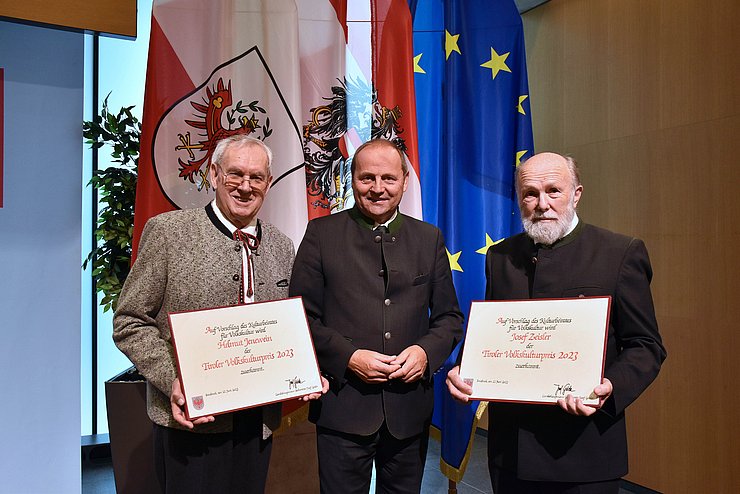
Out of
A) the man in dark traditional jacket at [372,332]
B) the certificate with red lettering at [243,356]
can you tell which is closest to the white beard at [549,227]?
the man in dark traditional jacket at [372,332]

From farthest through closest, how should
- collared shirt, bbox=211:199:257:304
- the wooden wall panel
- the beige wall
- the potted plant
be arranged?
the beige wall, the potted plant, the wooden wall panel, collared shirt, bbox=211:199:257:304

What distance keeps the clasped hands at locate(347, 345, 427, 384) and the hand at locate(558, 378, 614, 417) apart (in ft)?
1.57

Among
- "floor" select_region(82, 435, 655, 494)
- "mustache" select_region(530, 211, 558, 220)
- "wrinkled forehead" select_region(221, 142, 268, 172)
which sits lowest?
"floor" select_region(82, 435, 655, 494)

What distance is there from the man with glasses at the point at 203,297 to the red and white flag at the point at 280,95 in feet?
3.58

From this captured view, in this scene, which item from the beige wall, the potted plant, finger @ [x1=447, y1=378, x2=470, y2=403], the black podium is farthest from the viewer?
the beige wall

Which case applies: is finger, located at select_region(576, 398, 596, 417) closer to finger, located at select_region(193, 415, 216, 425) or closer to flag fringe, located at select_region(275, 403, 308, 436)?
finger, located at select_region(193, 415, 216, 425)

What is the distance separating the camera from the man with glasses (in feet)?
5.83

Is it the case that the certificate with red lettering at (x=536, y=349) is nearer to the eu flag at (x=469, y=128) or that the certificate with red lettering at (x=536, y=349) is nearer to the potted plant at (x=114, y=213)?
the eu flag at (x=469, y=128)

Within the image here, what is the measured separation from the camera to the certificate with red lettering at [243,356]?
168 centimetres

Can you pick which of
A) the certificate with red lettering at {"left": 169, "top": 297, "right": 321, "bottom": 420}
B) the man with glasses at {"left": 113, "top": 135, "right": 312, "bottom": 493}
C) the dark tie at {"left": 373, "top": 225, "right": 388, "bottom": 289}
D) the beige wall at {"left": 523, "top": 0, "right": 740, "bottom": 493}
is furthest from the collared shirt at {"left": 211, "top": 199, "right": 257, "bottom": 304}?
the beige wall at {"left": 523, "top": 0, "right": 740, "bottom": 493}

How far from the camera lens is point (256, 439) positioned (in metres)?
1.86

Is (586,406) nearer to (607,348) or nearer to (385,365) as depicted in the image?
(607,348)

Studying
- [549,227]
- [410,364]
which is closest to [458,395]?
[410,364]

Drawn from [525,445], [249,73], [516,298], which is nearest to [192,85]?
[249,73]
